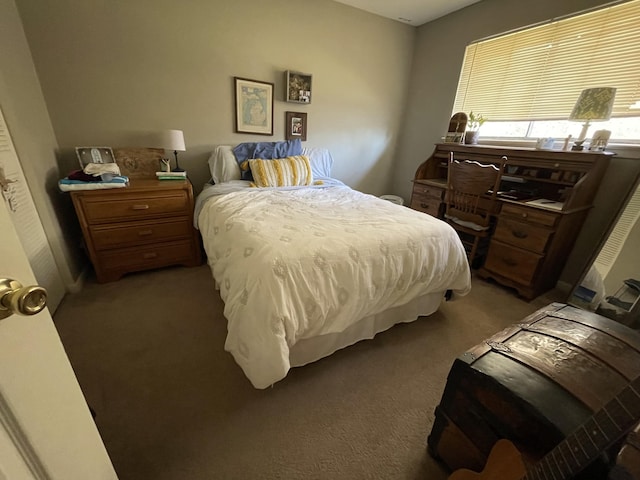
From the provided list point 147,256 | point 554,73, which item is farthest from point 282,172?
point 554,73

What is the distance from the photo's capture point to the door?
39 centimetres

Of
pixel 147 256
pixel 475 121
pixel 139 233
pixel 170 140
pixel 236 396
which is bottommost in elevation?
pixel 236 396

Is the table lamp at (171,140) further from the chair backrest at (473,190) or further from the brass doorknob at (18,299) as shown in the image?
the chair backrest at (473,190)

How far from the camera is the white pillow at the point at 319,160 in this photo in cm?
294

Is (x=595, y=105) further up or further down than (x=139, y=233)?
further up

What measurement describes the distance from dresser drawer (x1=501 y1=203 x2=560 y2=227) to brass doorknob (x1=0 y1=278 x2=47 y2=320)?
2.66 meters

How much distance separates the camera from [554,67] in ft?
7.51

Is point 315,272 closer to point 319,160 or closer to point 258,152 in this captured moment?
point 258,152

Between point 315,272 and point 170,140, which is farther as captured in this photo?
point 170,140

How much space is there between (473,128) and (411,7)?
1440 mm

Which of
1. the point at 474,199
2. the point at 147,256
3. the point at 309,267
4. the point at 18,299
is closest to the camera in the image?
the point at 18,299

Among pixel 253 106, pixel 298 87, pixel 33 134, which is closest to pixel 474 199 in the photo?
pixel 298 87

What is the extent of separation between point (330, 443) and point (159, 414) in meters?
0.77

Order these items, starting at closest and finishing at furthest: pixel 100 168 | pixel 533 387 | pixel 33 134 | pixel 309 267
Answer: pixel 533 387 → pixel 309 267 → pixel 33 134 → pixel 100 168
